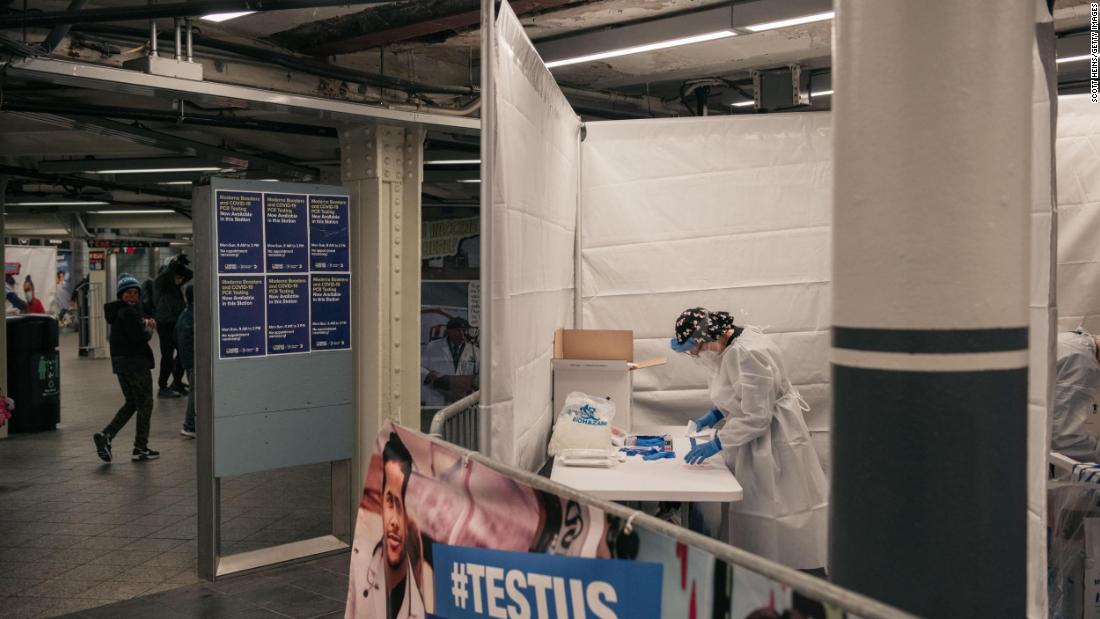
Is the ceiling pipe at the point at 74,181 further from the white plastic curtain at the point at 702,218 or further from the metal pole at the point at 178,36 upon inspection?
the white plastic curtain at the point at 702,218

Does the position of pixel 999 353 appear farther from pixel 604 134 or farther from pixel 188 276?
pixel 188 276

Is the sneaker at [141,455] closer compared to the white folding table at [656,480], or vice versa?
the white folding table at [656,480]

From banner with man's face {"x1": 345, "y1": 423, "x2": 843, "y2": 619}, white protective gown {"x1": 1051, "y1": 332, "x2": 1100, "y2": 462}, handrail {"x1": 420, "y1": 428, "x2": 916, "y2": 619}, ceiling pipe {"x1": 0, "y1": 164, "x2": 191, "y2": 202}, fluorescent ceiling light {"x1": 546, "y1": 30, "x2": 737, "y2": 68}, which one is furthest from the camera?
ceiling pipe {"x1": 0, "y1": 164, "x2": 191, "y2": 202}

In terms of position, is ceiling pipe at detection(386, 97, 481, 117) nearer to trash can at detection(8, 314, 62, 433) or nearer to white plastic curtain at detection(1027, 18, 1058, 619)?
white plastic curtain at detection(1027, 18, 1058, 619)

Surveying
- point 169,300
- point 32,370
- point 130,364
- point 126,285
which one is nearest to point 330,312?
point 130,364

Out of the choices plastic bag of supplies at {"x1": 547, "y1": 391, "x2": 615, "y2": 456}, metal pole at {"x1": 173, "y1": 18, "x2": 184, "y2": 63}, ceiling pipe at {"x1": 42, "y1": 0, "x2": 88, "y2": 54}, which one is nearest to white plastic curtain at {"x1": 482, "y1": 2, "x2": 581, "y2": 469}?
plastic bag of supplies at {"x1": 547, "y1": 391, "x2": 615, "y2": 456}

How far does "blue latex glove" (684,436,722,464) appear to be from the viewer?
428 centimetres

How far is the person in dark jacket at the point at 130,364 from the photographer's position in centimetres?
798

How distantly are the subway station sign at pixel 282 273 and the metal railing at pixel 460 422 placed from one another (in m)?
1.44

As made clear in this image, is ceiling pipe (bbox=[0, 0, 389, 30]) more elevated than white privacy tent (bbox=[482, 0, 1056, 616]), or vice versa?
ceiling pipe (bbox=[0, 0, 389, 30])

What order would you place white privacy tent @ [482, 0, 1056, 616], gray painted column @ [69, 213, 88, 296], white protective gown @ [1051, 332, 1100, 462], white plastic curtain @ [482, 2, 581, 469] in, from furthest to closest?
1. gray painted column @ [69, 213, 88, 296]
2. white privacy tent @ [482, 0, 1056, 616]
3. white protective gown @ [1051, 332, 1100, 462]
4. white plastic curtain @ [482, 2, 581, 469]

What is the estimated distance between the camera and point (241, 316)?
529 cm

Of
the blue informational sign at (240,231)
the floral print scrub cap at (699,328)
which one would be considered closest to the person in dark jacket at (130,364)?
the blue informational sign at (240,231)

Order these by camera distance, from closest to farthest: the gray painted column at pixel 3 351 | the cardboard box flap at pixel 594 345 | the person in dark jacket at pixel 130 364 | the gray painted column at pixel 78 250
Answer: the cardboard box flap at pixel 594 345 → the person in dark jacket at pixel 130 364 → the gray painted column at pixel 3 351 → the gray painted column at pixel 78 250
